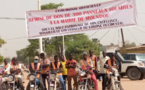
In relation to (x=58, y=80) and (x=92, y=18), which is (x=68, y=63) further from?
(x=92, y=18)

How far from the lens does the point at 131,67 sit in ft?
83.0

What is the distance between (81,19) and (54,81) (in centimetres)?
245

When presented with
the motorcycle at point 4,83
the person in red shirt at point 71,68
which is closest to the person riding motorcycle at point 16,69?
the motorcycle at point 4,83

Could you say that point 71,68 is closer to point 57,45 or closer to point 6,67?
point 6,67

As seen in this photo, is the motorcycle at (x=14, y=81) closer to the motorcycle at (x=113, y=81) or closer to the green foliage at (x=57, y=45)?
the motorcycle at (x=113, y=81)

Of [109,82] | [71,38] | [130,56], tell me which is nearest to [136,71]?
[130,56]

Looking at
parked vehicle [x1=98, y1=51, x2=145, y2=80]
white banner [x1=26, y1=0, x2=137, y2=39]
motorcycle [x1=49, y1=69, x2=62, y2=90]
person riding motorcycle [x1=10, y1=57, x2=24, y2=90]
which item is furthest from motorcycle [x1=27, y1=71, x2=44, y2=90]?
parked vehicle [x1=98, y1=51, x2=145, y2=80]

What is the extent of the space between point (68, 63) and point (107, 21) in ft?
7.75

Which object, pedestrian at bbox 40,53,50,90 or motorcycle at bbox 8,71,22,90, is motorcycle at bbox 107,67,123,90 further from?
motorcycle at bbox 8,71,22,90

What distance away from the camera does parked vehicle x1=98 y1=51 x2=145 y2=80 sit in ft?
81.6

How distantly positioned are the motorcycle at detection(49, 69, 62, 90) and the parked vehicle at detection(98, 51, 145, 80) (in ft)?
38.6

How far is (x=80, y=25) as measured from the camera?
13219 millimetres

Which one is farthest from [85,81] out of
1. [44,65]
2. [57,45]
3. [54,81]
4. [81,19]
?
[57,45]

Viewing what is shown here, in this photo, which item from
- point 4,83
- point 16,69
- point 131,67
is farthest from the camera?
point 131,67
